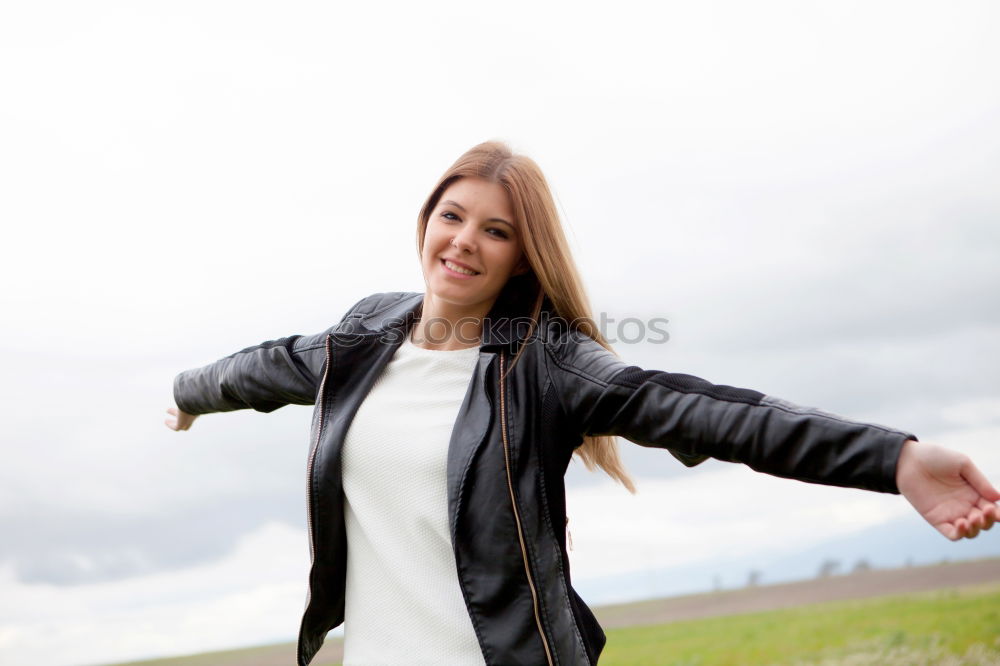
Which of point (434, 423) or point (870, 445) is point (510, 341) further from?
point (870, 445)

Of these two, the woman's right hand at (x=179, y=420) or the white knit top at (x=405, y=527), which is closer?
the white knit top at (x=405, y=527)

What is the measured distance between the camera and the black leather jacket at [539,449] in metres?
2.73

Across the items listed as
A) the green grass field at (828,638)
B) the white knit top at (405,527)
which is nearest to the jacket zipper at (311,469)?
the white knit top at (405,527)

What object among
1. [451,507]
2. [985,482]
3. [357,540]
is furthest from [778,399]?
[357,540]

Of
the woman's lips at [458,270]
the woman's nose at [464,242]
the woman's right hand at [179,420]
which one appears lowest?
the woman's right hand at [179,420]

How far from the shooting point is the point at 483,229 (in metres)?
3.73

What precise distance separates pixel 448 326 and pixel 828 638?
16411 mm

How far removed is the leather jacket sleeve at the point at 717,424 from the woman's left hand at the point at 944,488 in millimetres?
45

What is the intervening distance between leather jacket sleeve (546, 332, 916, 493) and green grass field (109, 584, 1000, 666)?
12.7 m

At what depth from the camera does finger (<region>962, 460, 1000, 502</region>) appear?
98.0 inches

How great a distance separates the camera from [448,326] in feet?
12.7

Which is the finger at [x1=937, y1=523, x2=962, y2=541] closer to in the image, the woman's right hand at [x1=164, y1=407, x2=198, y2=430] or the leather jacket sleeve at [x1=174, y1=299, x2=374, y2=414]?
the leather jacket sleeve at [x1=174, y1=299, x2=374, y2=414]

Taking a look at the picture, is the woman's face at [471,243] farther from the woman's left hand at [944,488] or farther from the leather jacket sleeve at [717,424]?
the woman's left hand at [944,488]

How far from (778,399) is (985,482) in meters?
0.60
